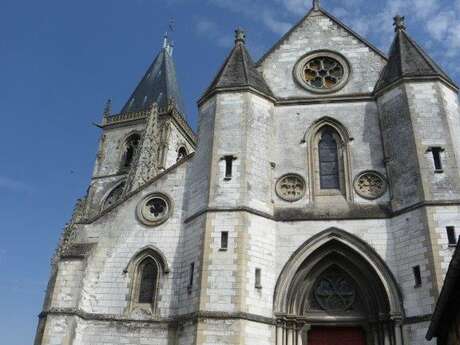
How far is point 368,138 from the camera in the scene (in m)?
13.9

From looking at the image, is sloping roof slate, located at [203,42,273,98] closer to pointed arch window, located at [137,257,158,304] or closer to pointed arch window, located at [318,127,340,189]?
pointed arch window, located at [318,127,340,189]

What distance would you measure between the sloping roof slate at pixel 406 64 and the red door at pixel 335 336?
6760 millimetres

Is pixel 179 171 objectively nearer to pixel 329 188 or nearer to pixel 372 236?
pixel 329 188

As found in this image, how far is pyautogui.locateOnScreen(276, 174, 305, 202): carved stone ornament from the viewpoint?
1337 cm

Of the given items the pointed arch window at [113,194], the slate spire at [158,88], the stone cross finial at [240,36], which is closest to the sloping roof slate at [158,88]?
the slate spire at [158,88]

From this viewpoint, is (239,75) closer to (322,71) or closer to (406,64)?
(322,71)

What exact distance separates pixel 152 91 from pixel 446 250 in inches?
1243

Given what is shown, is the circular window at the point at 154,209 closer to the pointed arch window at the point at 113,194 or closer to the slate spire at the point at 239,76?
the slate spire at the point at 239,76

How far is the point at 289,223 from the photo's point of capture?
503 inches

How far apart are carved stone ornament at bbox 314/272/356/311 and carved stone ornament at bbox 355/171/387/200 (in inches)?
87.1

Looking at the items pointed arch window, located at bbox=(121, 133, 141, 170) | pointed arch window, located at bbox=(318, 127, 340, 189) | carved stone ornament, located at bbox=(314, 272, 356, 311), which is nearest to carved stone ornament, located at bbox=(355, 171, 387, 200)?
pointed arch window, located at bbox=(318, 127, 340, 189)

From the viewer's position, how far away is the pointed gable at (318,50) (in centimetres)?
1498

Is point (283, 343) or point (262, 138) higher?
point (262, 138)

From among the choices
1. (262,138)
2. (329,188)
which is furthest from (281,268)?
(262,138)
